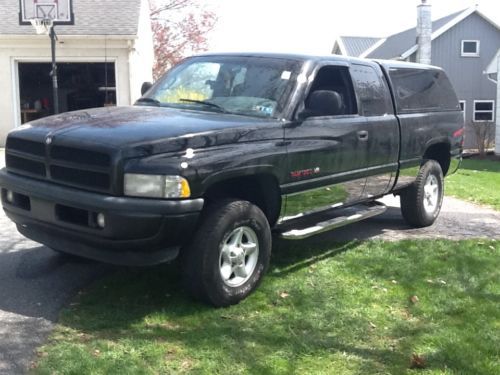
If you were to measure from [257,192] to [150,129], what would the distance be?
116 cm

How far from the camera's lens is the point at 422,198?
8.01m

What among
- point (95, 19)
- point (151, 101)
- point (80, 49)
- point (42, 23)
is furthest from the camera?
point (95, 19)

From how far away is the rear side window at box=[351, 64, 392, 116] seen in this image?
21.9 ft

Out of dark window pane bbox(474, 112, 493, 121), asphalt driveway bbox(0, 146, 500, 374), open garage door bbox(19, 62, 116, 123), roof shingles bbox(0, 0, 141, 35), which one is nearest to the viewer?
asphalt driveway bbox(0, 146, 500, 374)

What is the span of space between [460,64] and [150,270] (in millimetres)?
31555

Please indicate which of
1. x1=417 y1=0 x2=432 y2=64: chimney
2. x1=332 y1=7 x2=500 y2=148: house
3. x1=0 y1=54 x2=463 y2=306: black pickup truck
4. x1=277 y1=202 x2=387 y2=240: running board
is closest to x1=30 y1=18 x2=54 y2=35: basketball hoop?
x1=0 y1=54 x2=463 y2=306: black pickup truck

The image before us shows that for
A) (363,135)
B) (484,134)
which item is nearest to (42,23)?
(363,135)

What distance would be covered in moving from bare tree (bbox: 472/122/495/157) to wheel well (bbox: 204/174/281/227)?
26270mm

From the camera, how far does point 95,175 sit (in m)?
4.63

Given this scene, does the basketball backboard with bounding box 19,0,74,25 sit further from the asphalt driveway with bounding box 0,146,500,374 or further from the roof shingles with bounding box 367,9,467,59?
the roof shingles with bounding box 367,9,467,59

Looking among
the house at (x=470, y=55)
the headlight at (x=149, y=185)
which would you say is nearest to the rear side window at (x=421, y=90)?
the headlight at (x=149, y=185)

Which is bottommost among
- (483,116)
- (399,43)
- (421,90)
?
→ (483,116)

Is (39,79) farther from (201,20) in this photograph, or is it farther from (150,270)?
(201,20)

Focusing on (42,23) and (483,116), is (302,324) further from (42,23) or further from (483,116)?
(483,116)
